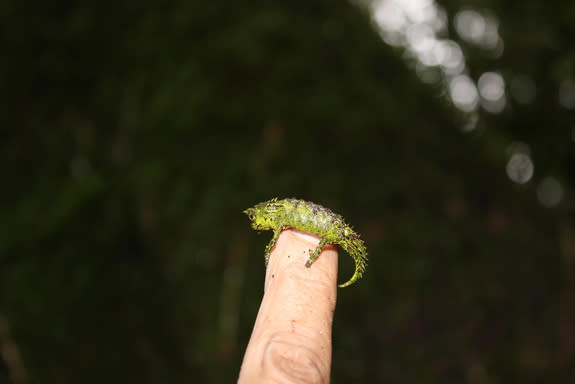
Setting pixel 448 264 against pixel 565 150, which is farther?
pixel 565 150

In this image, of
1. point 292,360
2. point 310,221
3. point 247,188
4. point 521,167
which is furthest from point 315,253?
point 521,167

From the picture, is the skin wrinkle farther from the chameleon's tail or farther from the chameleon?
the chameleon's tail

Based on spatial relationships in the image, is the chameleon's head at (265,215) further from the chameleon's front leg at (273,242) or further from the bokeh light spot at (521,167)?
the bokeh light spot at (521,167)

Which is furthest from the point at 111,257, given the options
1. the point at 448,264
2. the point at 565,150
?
the point at 565,150

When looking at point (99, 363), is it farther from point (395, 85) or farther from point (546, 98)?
point (546, 98)

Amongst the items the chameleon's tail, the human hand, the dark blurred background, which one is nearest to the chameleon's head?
the human hand

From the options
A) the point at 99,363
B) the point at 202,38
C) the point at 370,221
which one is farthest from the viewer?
the point at 370,221
